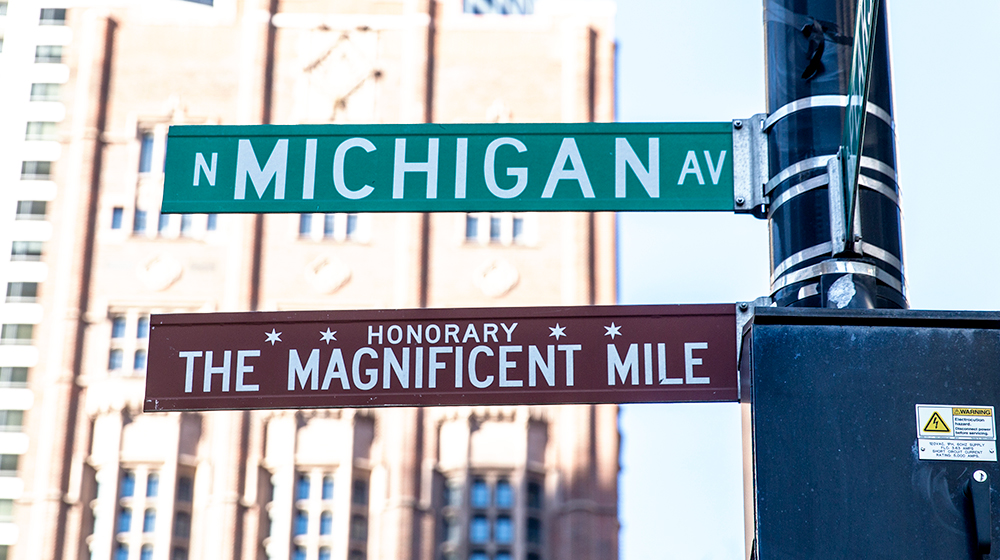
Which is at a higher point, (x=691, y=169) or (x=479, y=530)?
(x=479, y=530)

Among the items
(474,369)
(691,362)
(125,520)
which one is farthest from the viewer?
(125,520)

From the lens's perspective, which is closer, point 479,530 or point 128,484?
point 128,484

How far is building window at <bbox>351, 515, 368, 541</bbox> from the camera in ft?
140

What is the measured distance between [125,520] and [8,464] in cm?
456

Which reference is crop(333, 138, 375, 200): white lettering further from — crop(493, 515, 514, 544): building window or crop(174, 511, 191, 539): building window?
crop(493, 515, 514, 544): building window

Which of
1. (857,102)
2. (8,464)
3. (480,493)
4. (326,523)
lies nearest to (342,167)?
(857,102)

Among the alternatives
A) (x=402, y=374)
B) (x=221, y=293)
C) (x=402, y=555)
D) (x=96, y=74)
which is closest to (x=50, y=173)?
(x=96, y=74)

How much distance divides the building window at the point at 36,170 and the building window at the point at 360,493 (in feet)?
46.0

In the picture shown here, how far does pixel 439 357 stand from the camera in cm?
499

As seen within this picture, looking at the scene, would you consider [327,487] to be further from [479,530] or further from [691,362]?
[691,362]

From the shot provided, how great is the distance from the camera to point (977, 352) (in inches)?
148

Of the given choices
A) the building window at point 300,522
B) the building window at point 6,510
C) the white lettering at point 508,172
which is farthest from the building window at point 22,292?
the white lettering at point 508,172

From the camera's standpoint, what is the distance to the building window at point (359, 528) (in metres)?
42.7

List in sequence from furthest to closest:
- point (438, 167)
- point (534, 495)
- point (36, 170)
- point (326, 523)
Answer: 1. point (36, 170)
2. point (534, 495)
3. point (326, 523)
4. point (438, 167)
